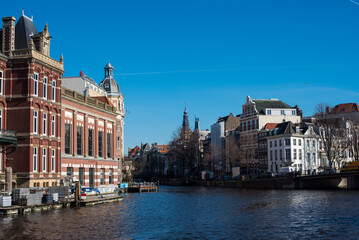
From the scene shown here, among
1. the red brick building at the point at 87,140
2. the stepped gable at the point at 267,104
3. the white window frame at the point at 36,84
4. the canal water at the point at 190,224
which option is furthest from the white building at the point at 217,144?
the canal water at the point at 190,224

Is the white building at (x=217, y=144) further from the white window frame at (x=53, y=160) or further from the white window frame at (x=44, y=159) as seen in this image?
the white window frame at (x=44, y=159)

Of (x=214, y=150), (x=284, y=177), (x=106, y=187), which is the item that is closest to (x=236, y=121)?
(x=214, y=150)

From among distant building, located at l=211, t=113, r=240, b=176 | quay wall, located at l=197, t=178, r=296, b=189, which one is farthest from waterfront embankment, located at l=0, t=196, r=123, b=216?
distant building, located at l=211, t=113, r=240, b=176

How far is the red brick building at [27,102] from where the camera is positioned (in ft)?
166

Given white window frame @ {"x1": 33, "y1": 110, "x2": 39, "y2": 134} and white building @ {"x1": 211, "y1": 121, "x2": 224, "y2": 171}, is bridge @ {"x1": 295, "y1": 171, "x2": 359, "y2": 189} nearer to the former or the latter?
white building @ {"x1": 211, "y1": 121, "x2": 224, "y2": 171}

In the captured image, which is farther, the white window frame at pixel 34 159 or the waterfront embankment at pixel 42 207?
the white window frame at pixel 34 159

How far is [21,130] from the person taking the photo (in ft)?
167

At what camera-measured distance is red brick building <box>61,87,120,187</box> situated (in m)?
60.0

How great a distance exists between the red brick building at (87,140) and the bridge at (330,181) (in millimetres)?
37972

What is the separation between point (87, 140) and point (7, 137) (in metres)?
17.9

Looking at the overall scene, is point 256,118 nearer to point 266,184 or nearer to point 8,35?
point 266,184

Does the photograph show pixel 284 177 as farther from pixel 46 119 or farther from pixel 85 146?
pixel 46 119

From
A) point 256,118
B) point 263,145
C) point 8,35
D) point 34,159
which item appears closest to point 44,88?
point 8,35

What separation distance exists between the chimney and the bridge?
193 ft
